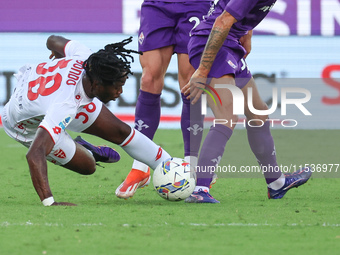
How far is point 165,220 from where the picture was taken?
424 cm

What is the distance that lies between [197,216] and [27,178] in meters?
2.73

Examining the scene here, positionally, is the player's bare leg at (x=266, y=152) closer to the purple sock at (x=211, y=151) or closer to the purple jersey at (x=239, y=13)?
the purple sock at (x=211, y=151)

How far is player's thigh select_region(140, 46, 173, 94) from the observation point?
5.84 m

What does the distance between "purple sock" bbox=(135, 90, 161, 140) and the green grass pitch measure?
0.52m

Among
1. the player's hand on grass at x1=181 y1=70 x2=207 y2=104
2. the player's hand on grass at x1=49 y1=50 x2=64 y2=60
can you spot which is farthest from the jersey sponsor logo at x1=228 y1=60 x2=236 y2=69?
the player's hand on grass at x1=49 y1=50 x2=64 y2=60

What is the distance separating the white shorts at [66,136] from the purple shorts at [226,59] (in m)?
0.83

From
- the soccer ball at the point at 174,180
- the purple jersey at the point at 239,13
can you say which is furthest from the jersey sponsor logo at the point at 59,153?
the purple jersey at the point at 239,13

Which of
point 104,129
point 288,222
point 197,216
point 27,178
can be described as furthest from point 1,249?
point 27,178

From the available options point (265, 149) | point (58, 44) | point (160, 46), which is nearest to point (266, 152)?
point (265, 149)

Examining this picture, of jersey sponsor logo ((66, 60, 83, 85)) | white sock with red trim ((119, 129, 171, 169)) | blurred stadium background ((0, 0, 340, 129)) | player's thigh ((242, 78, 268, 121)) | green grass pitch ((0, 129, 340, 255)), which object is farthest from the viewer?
blurred stadium background ((0, 0, 340, 129))

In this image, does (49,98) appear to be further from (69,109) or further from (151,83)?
(151,83)

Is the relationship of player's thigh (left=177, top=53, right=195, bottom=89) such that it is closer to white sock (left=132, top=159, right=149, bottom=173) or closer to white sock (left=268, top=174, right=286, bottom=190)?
white sock (left=132, top=159, right=149, bottom=173)

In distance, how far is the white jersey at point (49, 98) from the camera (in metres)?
4.81

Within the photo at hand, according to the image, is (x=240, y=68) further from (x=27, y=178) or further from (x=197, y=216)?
(x=27, y=178)
